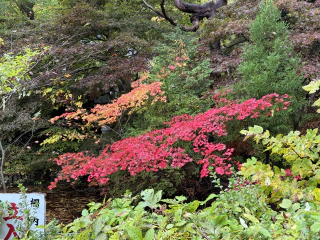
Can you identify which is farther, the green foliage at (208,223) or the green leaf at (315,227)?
the green foliage at (208,223)

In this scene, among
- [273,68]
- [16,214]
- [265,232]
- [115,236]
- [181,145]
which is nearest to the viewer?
[265,232]

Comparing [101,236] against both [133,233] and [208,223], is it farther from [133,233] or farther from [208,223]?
[208,223]

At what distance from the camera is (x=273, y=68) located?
433 centimetres

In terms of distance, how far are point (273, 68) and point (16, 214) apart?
372 centimetres

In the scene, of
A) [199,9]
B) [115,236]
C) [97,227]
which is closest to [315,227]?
[115,236]

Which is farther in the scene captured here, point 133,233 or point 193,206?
point 193,206

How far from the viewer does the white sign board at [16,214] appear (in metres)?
2.14

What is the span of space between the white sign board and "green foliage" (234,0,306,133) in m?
3.23

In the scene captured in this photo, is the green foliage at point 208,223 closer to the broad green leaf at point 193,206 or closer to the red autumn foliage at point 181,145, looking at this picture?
the broad green leaf at point 193,206

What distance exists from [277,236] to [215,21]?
5616 mm

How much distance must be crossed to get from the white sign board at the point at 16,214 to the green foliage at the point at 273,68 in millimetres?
3228

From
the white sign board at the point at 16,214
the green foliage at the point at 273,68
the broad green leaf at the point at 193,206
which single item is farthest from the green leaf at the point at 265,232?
the green foliage at the point at 273,68

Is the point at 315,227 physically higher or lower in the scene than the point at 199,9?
higher

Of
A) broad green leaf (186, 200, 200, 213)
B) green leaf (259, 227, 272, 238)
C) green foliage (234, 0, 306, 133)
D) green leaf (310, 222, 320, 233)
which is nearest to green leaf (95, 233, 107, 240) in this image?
broad green leaf (186, 200, 200, 213)
